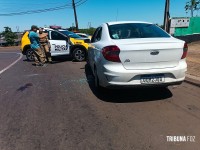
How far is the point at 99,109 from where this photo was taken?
515cm

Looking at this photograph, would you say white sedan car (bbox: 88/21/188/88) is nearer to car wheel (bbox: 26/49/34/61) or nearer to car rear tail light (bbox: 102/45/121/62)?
car rear tail light (bbox: 102/45/121/62)

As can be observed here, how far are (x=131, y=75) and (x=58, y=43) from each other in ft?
26.4

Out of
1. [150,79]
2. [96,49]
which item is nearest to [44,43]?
[96,49]

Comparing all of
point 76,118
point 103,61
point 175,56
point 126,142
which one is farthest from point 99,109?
point 175,56

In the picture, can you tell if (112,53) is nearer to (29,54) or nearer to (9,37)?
(29,54)

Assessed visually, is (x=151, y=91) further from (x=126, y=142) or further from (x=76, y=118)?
(x=126, y=142)

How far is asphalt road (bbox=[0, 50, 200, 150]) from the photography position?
3.71 m

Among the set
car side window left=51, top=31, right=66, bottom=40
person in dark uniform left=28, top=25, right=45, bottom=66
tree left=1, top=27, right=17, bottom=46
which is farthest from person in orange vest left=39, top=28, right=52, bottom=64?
tree left=1, top=27, right=17, bottom=46

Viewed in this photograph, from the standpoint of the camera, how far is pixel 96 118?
4.66m

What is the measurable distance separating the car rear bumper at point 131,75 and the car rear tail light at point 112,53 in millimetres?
121

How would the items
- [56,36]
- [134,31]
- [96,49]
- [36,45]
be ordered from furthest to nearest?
[56,36], [36,45], [96,49], [134,31]

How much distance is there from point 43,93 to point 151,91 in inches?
108

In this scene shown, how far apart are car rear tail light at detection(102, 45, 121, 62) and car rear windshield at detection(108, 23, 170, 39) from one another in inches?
25.7

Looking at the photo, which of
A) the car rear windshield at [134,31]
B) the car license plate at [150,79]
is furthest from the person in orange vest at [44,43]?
the car license plate at [150,79]
